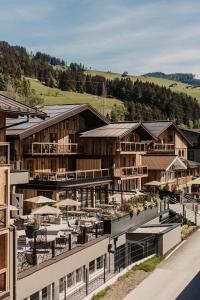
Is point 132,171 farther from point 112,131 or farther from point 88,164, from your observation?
point 88,164

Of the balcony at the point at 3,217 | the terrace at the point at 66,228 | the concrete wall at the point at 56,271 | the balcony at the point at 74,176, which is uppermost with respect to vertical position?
the balcony at the point at 74,176

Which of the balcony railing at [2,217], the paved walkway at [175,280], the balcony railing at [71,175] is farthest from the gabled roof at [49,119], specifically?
the balcony railing at [2,217]

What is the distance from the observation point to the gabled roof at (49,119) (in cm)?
4019

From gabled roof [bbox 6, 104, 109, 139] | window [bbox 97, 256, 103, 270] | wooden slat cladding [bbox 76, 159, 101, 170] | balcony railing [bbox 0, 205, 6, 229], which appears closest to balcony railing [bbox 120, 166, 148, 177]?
wooden slat cladding [bbox 76, 159, 101, 170]

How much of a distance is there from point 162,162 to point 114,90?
122826 millimetres

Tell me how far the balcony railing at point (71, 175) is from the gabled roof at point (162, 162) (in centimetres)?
1113

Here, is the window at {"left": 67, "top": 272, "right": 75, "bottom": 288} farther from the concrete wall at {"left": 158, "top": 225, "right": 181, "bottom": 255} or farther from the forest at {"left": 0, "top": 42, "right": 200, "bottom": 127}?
the forest at {"left": 0, "top": 42, "right": 200, "bottom": 127}

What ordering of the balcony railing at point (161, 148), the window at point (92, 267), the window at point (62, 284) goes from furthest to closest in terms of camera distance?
the balcony railing at point (161, 148) → the window at point (92, 267) → the window at point (62, 284)

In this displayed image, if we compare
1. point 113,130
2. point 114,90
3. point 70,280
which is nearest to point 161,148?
point 113,130

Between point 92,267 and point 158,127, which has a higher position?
point 158,127

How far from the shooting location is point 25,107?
19188 mm

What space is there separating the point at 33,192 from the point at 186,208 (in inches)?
638

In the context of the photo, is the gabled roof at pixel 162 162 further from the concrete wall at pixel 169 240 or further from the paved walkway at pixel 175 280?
the paved walkway at pixel 175 280

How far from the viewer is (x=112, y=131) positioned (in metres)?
49.6
